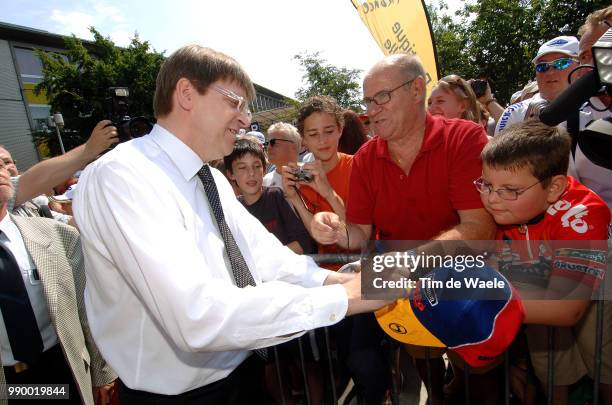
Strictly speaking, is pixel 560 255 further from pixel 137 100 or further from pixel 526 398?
pixel 137 100

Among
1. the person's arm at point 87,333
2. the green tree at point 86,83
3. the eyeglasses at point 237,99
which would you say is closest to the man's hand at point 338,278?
the eyeglasses at point 237,99

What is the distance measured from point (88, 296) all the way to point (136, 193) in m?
0.68

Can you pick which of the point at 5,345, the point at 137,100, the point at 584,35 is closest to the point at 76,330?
the point at 5,345

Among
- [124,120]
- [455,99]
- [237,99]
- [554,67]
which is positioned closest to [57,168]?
[124,120]

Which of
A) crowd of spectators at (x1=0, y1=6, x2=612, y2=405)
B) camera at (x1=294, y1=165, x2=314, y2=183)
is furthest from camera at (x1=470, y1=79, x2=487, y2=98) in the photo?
camera at (x1=294, y1=165, x2=314, y2=183)

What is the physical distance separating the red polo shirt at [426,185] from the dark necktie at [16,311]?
80.3 inches

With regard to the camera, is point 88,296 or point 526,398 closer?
point 88,296

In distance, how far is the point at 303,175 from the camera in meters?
2.76

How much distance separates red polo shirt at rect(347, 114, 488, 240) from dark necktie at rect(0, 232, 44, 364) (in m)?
2.04

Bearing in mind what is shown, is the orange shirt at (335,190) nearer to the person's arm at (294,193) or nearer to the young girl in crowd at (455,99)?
the person's arm at (294,193)

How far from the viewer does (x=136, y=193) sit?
129 centimetres

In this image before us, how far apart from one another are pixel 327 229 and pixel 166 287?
1.23m

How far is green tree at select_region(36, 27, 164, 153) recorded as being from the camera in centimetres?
2700

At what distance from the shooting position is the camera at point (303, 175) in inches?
108
